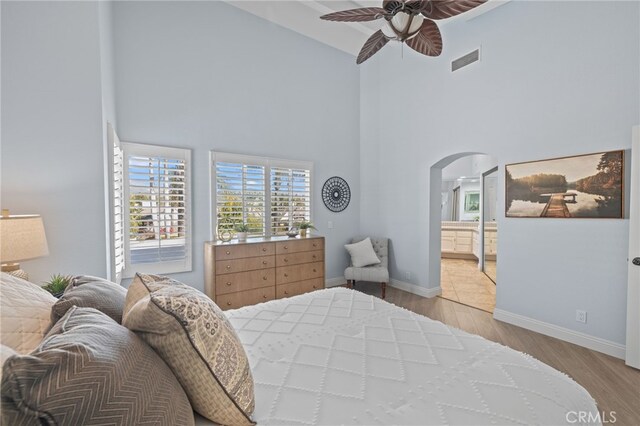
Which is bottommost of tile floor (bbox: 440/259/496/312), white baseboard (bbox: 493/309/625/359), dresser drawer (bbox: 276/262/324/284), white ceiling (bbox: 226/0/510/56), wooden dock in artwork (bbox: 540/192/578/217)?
tile floor (bbox: 440/259/496/312)

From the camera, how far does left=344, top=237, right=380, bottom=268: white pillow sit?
4660mm

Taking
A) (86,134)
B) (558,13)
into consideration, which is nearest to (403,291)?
(558,13)

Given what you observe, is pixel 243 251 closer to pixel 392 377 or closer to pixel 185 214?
pixel 185 214

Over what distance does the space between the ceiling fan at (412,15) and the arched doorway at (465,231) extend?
2145 mm

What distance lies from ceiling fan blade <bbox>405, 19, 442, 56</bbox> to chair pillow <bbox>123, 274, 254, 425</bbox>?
2434mm

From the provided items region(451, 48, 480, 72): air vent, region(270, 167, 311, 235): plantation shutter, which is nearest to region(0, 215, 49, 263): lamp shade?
region(270, 167, 311, 235): plantation shutter

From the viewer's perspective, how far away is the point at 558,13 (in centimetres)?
307

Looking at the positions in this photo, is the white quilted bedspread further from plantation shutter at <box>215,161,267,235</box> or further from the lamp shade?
plantation shutter at <box>215,161,267,235</box>

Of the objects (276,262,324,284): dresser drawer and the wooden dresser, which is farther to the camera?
(276,262,324,284): dresser drawer

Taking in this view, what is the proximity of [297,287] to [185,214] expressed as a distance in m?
1.80

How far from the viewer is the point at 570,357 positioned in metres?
2.69

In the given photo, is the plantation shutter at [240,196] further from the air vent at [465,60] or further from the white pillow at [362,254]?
the air vent at [465,60]

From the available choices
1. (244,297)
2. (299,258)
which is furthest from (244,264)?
(299,258)

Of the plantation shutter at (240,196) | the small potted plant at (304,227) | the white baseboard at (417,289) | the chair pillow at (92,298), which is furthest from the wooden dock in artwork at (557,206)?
the chair pillow at (92,298)
